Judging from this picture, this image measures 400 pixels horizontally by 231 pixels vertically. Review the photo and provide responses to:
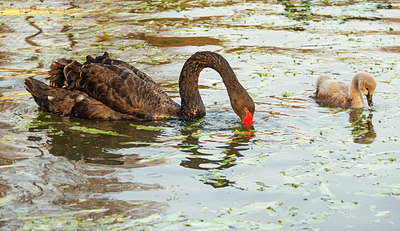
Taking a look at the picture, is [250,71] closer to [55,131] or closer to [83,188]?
[55,131]

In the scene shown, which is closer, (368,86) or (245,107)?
(245,107)

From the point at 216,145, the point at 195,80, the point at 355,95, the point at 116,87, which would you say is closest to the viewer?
the point at 216,145

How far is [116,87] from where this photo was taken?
22.4 ft

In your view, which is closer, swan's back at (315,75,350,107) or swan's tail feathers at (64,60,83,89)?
swan's tail feathers at (64,60,83,89)

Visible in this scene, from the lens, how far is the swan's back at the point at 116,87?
6824 millimetres

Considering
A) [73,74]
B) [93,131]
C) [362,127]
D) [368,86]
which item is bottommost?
[362,127]

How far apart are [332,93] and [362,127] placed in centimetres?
123

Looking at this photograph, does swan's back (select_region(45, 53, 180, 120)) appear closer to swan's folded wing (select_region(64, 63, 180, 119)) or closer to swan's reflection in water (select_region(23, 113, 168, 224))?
swan's folded wing (select_region(64, 63, 180, 119))

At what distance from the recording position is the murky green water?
4289mm

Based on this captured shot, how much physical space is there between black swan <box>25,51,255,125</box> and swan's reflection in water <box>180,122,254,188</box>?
515 mm

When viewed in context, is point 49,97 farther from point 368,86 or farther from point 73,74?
point 368,86

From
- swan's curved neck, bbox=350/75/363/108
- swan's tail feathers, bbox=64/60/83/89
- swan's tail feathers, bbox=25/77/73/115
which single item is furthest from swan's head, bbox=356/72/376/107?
swan's tail feathers, bbox=25/77/73/115

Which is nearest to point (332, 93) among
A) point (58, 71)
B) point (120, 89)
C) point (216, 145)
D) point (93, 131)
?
point (216, 145)

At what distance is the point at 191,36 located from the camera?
11289mm
